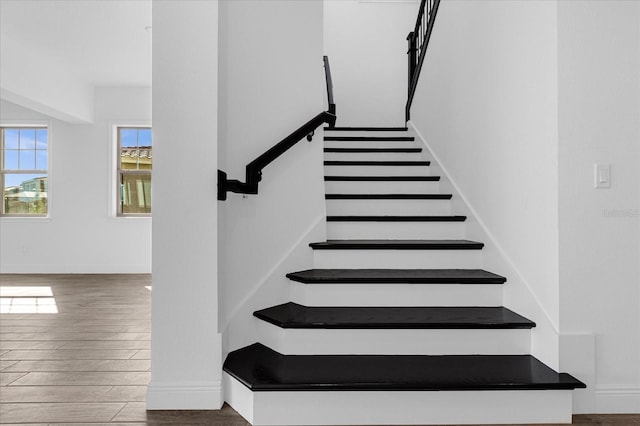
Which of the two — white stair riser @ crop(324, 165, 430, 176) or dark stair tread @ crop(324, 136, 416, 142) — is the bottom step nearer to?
white stair riser @ crop(324, 165, 430, 176)

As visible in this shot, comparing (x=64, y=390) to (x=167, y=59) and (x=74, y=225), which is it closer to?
(x=167, y=59)

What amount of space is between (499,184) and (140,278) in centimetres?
483

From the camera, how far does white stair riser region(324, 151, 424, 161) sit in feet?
13.1

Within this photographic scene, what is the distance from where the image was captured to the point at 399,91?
578 centimetres

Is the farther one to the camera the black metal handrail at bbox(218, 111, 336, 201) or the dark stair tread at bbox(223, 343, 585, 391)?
the black metal handrail at bbox(218, 111, 336, 201)

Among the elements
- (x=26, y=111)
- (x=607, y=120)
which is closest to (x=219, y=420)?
(x=607, y=120)

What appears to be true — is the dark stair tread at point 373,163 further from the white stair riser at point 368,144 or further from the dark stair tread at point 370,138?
the dark stair tread at point 370,138

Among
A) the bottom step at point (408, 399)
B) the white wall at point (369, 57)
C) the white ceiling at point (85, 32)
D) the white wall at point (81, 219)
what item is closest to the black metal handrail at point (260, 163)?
the bottom step at point (408, 399)

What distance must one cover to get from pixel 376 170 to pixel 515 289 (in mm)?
1724

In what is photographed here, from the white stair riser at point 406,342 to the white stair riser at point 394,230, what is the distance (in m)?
0.94

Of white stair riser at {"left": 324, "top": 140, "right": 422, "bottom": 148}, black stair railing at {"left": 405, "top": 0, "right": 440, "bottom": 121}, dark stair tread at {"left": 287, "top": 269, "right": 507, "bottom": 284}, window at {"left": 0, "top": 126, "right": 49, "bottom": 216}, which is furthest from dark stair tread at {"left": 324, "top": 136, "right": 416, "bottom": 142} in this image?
window at {"left": 0, "top": 126, "right": 49, "bottom": 216}

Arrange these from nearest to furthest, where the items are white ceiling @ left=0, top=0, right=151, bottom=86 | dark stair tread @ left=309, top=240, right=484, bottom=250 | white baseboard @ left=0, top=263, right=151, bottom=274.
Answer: dark stair tread @ left=309, top=240, right=484, bottom=250 < white ceiling @ left=0, top=0, right=151, bottom=86 < white baseboard @ left=0, top=263, right=151, bottom=274

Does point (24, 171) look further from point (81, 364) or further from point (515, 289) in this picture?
point (515, 289)

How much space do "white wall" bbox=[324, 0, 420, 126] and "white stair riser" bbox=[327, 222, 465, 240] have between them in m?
3.00
